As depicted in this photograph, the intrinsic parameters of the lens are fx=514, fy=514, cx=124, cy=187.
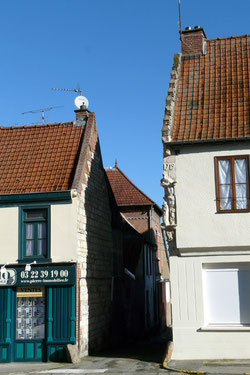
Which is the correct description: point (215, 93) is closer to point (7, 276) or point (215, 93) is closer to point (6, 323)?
point (7, 276)

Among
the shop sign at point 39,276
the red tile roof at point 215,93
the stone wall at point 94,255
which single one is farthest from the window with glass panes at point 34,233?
the red tile roof at point 215,93

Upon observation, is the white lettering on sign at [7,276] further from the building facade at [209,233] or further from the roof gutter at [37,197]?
the building facade at [209,233]

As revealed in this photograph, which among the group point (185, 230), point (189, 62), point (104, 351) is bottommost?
point (104, 351)

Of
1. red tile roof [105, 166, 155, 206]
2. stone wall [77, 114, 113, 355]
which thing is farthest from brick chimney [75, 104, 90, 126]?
red tile roof [105, 166, 155, 206]

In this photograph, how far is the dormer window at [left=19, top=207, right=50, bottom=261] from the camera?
17.6 m

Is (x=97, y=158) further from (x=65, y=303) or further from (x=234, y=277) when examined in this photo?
(x=234, y=277)

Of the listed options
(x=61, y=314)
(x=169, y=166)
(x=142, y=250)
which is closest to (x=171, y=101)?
(x=169, y=166)

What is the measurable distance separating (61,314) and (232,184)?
6997mm

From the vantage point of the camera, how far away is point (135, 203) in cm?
3103

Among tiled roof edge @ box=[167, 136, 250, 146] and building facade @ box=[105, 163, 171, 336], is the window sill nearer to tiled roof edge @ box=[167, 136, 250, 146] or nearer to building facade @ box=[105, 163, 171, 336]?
tiled roof edge @ box=[167, 136, 250, 146]

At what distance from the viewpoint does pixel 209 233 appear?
605 inches

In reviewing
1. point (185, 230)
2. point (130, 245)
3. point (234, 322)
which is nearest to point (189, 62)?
point (185, 230)

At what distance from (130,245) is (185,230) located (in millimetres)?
11260

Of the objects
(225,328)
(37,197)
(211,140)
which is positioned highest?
(211,140)
